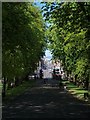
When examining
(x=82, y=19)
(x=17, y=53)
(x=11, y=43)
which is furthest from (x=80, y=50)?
(x=82, y=19)

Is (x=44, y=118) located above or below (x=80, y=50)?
below

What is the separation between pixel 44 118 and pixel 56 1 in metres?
6.88

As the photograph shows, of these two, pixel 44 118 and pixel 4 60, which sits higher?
pixel 4 60

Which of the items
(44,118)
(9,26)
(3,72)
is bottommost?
(44,118)

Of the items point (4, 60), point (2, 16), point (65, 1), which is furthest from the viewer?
point (4, 60)

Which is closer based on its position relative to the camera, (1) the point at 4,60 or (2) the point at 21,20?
(2) the point at 21,20

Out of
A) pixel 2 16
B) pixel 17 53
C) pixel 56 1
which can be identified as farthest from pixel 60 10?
pixel 17 53

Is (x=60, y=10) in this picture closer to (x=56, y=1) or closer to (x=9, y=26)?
(x=56, y=1)

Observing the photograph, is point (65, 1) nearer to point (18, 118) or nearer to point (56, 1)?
point (56, 1)

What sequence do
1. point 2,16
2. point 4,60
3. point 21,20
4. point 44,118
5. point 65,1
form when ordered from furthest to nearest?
point 4,60
point 21,20
point 2,16
point 65,1
point 44,118

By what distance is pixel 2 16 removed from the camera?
27.0 m

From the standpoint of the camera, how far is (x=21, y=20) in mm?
30016

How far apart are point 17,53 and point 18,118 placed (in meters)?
18.1

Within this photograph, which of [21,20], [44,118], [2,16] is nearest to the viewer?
[44,118]
